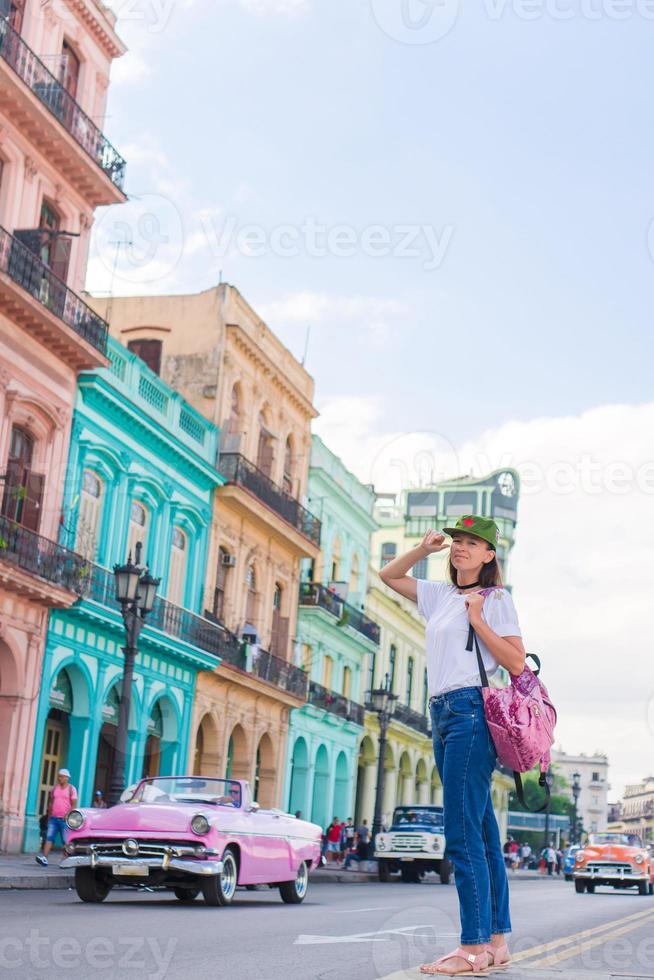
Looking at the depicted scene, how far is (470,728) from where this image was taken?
18.9 ft

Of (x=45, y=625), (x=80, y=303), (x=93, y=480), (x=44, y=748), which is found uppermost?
(x=80, y=303)

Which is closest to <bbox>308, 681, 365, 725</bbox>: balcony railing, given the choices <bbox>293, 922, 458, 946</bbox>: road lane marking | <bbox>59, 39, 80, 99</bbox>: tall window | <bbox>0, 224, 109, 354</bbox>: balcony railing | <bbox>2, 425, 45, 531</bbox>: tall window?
<bbox>0, 224, 109, 354</bbox>: balcony railing

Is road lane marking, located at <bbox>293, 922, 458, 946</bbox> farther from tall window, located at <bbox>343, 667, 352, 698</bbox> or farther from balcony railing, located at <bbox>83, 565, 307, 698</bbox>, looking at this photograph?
tall window, located at <bbox>343, 667, 352, 698</bbox>

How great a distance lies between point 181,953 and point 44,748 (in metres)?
19.4

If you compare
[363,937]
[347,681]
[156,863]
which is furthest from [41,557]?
[347,681]

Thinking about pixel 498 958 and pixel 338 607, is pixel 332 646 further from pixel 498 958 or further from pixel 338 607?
pixel 498 958

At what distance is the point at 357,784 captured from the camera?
2036 inches

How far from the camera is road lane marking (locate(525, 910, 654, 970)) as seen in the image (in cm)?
665

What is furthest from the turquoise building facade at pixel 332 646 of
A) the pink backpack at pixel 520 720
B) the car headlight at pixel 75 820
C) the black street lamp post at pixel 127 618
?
the pink backpack at pixel 520 720

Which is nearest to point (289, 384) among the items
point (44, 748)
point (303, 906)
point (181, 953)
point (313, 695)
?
point (313, 695)

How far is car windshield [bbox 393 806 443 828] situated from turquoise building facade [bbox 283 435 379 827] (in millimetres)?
8358

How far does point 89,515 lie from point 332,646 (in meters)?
18.3

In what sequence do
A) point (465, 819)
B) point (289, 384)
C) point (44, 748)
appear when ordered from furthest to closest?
point (289, 384)
point (44, 748)
point (465, 819)

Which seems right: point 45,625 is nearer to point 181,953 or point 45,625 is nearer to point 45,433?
point 45,433
